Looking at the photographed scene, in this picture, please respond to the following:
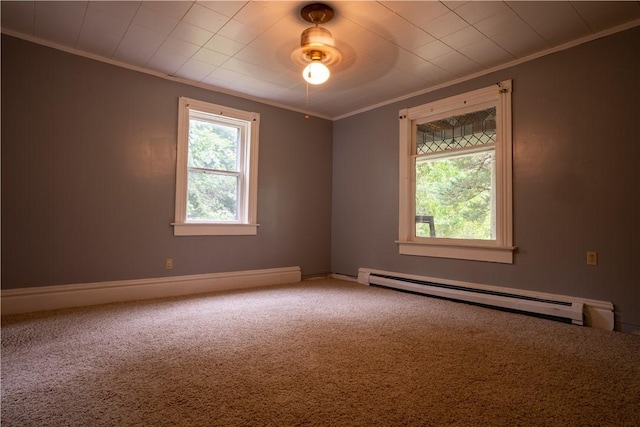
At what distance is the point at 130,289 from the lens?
3363 millimetres

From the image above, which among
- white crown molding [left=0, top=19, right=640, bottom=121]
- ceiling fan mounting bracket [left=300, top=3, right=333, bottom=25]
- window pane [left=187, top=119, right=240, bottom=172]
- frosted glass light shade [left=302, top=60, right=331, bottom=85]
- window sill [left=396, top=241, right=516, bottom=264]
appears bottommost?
window sill [left=396, top=241, right=516, bottom=264]

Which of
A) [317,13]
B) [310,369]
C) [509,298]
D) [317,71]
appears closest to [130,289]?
[310,369]

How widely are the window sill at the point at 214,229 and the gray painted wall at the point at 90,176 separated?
0.06m

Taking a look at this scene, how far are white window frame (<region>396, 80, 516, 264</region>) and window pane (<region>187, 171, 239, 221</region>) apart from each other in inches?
82.3

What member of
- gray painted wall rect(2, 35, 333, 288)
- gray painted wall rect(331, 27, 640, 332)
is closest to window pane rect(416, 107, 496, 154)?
gray painted wall rect(331, 27, 640, 332)

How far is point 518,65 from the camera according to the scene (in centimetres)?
320

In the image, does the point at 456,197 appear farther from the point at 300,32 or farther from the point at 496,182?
the point at 300,32

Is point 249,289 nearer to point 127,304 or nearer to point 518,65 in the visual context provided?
point 127,304

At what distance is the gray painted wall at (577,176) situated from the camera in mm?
2590

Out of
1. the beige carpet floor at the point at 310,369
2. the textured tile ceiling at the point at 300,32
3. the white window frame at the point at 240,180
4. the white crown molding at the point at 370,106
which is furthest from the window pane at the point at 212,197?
the beige carpet floor at the point at 310,369

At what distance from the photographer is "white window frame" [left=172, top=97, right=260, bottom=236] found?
12.1ft

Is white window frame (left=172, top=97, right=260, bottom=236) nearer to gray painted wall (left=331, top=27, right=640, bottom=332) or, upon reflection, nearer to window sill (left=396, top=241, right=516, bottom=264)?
window sill (left=396, top=241, right=516, bottom=264)

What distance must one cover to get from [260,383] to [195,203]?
2.66m

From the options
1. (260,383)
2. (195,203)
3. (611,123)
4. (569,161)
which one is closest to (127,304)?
(195,203)
